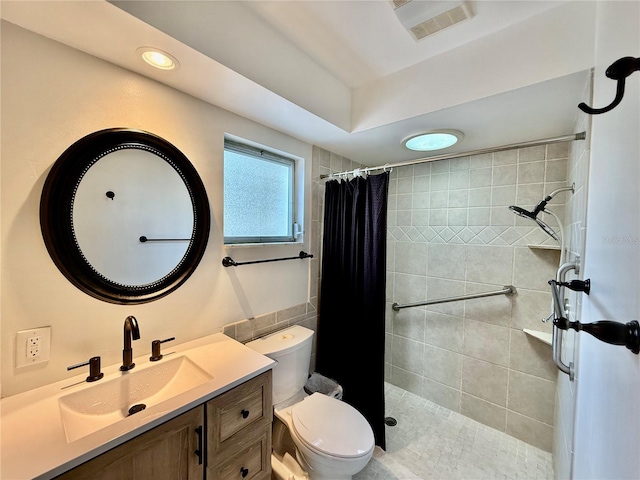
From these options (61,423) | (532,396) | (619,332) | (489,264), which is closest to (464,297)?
(489,264)

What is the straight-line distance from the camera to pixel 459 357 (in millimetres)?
2145

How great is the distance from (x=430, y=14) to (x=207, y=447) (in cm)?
201

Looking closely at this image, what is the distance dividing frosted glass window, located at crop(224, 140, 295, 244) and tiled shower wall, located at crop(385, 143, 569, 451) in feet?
3.62

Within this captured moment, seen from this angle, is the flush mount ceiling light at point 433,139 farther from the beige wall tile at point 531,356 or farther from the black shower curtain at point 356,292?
the beige wall tile at point 531,356

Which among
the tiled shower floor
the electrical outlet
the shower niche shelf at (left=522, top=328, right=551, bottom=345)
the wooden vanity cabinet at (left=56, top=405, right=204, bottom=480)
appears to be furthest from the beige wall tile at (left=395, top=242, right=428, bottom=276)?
the electrical outlet

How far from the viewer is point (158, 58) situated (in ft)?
3.52

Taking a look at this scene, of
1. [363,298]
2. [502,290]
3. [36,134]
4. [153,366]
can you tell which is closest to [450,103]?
[363,298]

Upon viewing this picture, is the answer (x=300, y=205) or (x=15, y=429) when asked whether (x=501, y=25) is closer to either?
(x=300, y=205)

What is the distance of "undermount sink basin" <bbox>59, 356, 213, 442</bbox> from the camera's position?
3.09ft

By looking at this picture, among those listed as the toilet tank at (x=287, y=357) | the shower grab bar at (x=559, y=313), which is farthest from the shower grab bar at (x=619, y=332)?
the toilet tank at (x=287, y=357)

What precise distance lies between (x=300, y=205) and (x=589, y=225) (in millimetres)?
1561

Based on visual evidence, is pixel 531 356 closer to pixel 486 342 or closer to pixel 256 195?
pixel 486 342

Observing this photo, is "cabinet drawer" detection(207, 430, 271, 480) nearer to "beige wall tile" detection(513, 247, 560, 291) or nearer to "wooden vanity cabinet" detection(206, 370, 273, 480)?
"wooden vanity cabinet" detection(206, 370, 273, 480)

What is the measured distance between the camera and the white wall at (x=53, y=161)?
0.92 m
